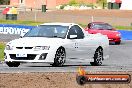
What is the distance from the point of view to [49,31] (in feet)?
68.7

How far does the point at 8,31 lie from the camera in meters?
51.0

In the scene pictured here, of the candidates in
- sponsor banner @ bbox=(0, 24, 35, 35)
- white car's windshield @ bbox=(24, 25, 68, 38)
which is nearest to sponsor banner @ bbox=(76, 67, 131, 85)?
white car's windshield @ bbox=(24, 25, 68, 38)

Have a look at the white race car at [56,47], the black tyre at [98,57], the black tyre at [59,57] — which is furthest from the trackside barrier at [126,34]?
the black tyre at [59,57]

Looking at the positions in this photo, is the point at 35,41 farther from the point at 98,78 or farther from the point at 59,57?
the point at 98,78

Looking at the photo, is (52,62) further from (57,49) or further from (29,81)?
(29,81)

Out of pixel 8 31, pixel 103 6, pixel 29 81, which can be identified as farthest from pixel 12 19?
pixel 29 81

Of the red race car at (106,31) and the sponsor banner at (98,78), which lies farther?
the red race car at (106,31)

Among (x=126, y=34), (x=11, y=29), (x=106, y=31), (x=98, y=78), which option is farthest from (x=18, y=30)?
(x=98, y=78)

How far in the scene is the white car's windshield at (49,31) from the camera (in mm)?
20812

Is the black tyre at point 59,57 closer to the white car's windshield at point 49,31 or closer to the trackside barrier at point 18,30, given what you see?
the white car's windshield at point 49,31

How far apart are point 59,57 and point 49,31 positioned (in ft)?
4.13

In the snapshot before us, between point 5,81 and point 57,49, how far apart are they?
543 centimetres

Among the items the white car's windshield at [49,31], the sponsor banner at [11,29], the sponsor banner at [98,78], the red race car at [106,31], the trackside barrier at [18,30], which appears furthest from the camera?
the sponsor banner at [11,29]

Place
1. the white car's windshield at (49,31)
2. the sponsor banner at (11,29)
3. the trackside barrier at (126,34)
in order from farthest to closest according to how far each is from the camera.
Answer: the sponsor banner at (11,29) → the trackside barrier at (126,34) → the white car's windshield at (49,31)
